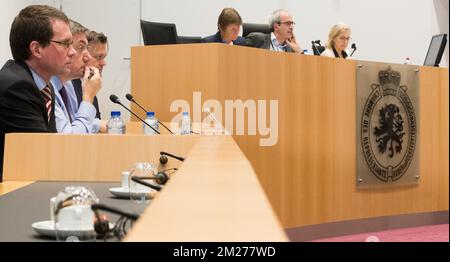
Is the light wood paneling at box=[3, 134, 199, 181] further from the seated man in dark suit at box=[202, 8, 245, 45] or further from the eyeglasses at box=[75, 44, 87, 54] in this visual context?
the seated man in dark suit at box=[202, 8, 245, 45]

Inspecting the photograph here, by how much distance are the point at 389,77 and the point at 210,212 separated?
468 centimetres

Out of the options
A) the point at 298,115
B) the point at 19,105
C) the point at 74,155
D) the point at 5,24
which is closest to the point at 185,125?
the point at 19,105

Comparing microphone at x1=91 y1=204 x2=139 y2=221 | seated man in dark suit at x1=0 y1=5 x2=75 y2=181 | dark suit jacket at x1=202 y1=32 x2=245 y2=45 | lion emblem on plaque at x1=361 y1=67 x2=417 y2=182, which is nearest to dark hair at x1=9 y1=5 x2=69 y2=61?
seated man in dark suit at x1=0 y1=5 x2=75 y2=181

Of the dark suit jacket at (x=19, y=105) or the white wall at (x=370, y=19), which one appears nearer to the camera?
the dark suit jacket at (x=19, y=105)

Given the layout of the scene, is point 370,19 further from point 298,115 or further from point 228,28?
point 298,115

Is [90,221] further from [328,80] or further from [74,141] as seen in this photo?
[328,80]

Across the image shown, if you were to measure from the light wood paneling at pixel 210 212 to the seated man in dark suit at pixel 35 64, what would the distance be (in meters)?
1.74

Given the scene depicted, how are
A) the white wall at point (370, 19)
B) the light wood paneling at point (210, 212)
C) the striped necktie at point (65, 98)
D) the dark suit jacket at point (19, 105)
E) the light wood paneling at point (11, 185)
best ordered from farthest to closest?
the white wall at point (370, 19) < the striped necktie at point (65, 98) < the dark suit jacket at point (19, 105) < the light wood paneling at point (11, 185) < the light wood paneling at point (210, 212)

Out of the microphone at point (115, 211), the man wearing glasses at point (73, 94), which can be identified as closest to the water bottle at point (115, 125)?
the man wearing glasses at point (73, 94)

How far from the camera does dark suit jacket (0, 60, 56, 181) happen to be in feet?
8.57

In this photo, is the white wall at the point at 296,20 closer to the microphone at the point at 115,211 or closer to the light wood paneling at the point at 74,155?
the light wood paneling at the point at 74,155

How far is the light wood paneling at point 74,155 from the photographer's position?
231 cm

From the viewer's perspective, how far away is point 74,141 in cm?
233

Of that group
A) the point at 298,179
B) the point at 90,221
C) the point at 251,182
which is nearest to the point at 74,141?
the point at 90,221
